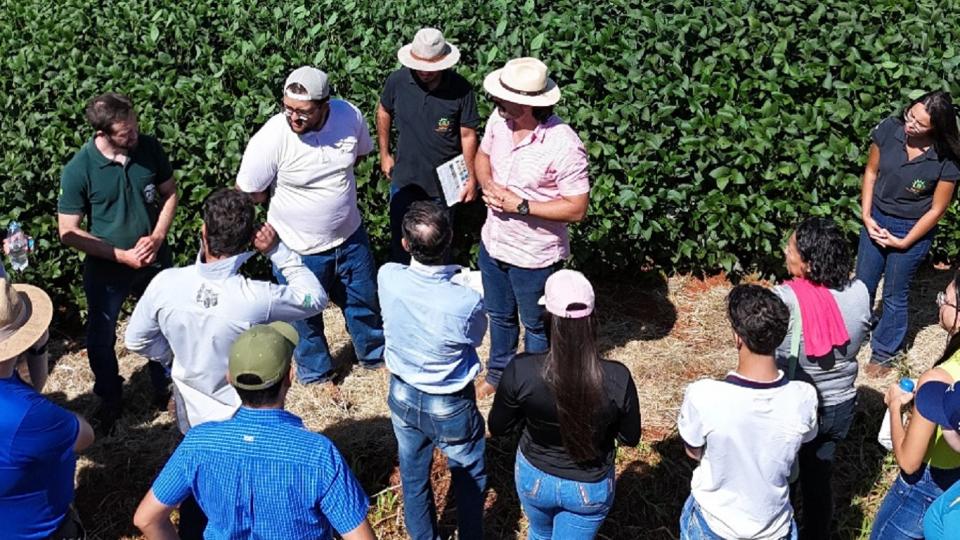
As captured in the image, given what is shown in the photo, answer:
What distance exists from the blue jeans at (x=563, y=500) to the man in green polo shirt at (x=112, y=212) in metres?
2.68

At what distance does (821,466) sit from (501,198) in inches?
84.9

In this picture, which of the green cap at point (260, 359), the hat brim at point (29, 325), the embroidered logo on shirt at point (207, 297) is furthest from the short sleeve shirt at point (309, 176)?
the green cap at point (260, 359)

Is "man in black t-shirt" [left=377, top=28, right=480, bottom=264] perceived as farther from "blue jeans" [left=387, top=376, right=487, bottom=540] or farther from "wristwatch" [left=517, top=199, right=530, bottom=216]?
"blue jeans" [left=387, top=376, right=487, bottom=540]

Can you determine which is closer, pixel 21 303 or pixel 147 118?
pixel 21 303

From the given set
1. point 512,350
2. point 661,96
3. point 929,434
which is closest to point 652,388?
point 512,350

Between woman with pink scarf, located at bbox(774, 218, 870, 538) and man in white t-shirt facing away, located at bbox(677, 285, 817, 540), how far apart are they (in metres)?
0.48

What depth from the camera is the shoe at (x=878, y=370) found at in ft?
21.5

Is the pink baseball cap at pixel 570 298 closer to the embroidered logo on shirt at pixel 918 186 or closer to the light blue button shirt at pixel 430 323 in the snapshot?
the light blue button shirt at pixel 430 323

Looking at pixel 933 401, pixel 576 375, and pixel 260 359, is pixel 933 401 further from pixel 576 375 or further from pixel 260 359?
pixel 260 359

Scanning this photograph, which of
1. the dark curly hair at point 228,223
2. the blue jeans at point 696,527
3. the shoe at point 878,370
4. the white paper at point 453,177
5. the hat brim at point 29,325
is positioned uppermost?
the dark curly hair at point 228,223

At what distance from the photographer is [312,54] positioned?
24.0 ft

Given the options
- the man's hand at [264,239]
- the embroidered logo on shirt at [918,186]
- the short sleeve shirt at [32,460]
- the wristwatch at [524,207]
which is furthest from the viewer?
the embroidered logo on shirt at [918,186]

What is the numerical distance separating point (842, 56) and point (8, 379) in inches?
227

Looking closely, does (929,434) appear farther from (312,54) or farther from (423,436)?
(312,54)
